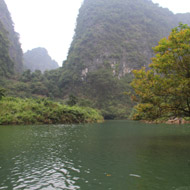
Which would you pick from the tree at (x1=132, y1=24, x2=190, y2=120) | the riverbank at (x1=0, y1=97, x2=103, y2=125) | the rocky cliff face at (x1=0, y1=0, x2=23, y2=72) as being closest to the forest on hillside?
the rocky cliff face at (x1=0, y1=0, x2=23, y2=72)

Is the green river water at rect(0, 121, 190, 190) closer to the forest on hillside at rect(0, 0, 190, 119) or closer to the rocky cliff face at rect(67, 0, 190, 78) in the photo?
the forest on hillside at rect(0, 0, 190, 119)

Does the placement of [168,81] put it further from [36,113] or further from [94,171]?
[36,113]

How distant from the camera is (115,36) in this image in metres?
156

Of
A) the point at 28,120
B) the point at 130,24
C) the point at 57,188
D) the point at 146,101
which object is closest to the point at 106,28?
the point at 130,24

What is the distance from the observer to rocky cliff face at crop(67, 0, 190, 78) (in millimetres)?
138625

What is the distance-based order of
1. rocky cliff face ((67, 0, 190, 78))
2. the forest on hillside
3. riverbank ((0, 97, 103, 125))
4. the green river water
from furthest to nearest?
1. rocky cliff face ((67, 0, 190, 78))
2. the forest on hillside
3. riverbank ((0, 97, 103, 125))
4. the green river water

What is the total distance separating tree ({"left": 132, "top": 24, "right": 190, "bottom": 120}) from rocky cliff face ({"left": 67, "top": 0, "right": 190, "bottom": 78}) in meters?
115

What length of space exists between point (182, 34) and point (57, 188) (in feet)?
42.2

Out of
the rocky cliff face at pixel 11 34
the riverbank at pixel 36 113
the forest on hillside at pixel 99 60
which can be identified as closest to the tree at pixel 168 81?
the riverbank at pixel 36 113

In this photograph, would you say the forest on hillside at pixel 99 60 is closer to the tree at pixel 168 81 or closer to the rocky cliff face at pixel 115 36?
the rocky cliff face at pixel 115 36

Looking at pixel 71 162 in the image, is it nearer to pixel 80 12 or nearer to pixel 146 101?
pixel 146 101

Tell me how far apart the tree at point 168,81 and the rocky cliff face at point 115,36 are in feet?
379

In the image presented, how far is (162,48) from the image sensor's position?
620 inches

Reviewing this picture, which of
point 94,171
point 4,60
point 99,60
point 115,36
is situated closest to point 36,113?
point 94,171
